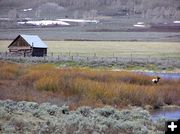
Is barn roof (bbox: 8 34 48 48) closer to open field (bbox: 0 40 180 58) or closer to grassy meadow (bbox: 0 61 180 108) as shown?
open field (bbox: 0 40 180 58)

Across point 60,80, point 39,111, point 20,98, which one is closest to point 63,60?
point 60,80

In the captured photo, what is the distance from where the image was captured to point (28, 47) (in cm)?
6969

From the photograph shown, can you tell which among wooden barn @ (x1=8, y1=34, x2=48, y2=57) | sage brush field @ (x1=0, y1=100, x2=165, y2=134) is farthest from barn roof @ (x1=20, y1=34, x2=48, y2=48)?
sage brush field @ (x1=0, y1=100, x2=165, y2=134)

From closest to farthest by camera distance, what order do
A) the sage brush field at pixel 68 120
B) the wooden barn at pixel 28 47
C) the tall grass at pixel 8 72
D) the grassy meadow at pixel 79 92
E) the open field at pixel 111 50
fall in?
1. the sage brush field at pixel 68 120
2. the grassy meadow at pixel 79 92
3. the tall grass at pixel 8 72
4. the wooden barn at pixel 28 47
5. the open field at pixel 111 50

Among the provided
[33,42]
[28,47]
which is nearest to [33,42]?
[33,42]

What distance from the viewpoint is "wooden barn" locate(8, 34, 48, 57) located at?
6944 cm

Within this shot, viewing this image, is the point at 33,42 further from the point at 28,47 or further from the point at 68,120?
the point at 68,120

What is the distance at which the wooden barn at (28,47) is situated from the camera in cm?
6944

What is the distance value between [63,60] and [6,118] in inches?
1658

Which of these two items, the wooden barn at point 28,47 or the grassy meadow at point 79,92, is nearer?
the grassy meadow at point 79,92

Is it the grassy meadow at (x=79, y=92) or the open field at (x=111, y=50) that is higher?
the grassy meadow at (x=79, y=92)

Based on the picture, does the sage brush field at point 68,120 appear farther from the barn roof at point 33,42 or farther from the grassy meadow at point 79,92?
the barn roof at point 33,42

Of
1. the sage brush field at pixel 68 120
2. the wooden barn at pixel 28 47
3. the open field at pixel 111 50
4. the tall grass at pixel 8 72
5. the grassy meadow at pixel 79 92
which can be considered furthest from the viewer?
the open field at pixel 111 50

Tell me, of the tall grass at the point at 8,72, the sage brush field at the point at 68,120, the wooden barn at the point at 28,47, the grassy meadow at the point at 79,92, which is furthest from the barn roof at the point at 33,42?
the sage brush field at the point at 68,120
